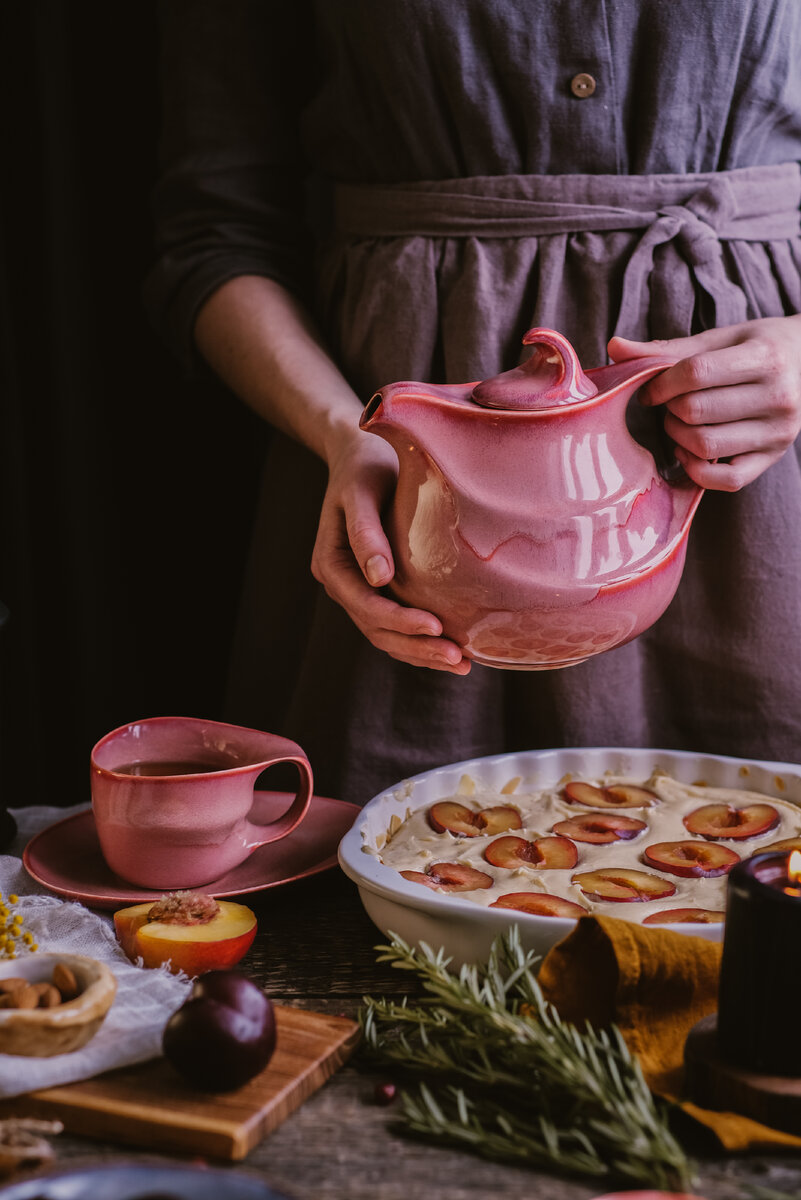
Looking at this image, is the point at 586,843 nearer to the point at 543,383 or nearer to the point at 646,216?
the point at 543,383

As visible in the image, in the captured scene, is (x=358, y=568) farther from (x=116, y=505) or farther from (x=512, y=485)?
(x=116, y=505)

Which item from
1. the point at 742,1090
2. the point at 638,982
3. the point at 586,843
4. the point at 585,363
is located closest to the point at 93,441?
the point at 585,363

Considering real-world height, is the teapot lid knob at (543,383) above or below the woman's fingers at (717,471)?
above

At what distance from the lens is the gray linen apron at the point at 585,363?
125 cm

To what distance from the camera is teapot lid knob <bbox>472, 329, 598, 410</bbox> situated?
2.95ft

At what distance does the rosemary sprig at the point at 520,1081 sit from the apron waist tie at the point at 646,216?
73cm

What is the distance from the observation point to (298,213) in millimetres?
1562

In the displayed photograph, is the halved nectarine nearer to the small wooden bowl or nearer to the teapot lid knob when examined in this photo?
the small wooden bowl

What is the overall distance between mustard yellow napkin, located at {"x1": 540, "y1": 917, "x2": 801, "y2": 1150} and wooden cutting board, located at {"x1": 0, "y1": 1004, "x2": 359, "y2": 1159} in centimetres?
16

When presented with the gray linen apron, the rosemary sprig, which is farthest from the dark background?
the rosemary sprig

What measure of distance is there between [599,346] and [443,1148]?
0.84m

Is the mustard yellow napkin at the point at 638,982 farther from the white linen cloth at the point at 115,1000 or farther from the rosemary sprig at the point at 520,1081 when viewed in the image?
the white linen cloth at the point at 115,1000

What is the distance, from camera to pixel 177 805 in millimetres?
958

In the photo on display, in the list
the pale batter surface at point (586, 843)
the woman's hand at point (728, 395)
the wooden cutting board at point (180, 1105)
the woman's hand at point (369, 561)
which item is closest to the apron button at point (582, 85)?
the woman's hand at point (728, 395)
